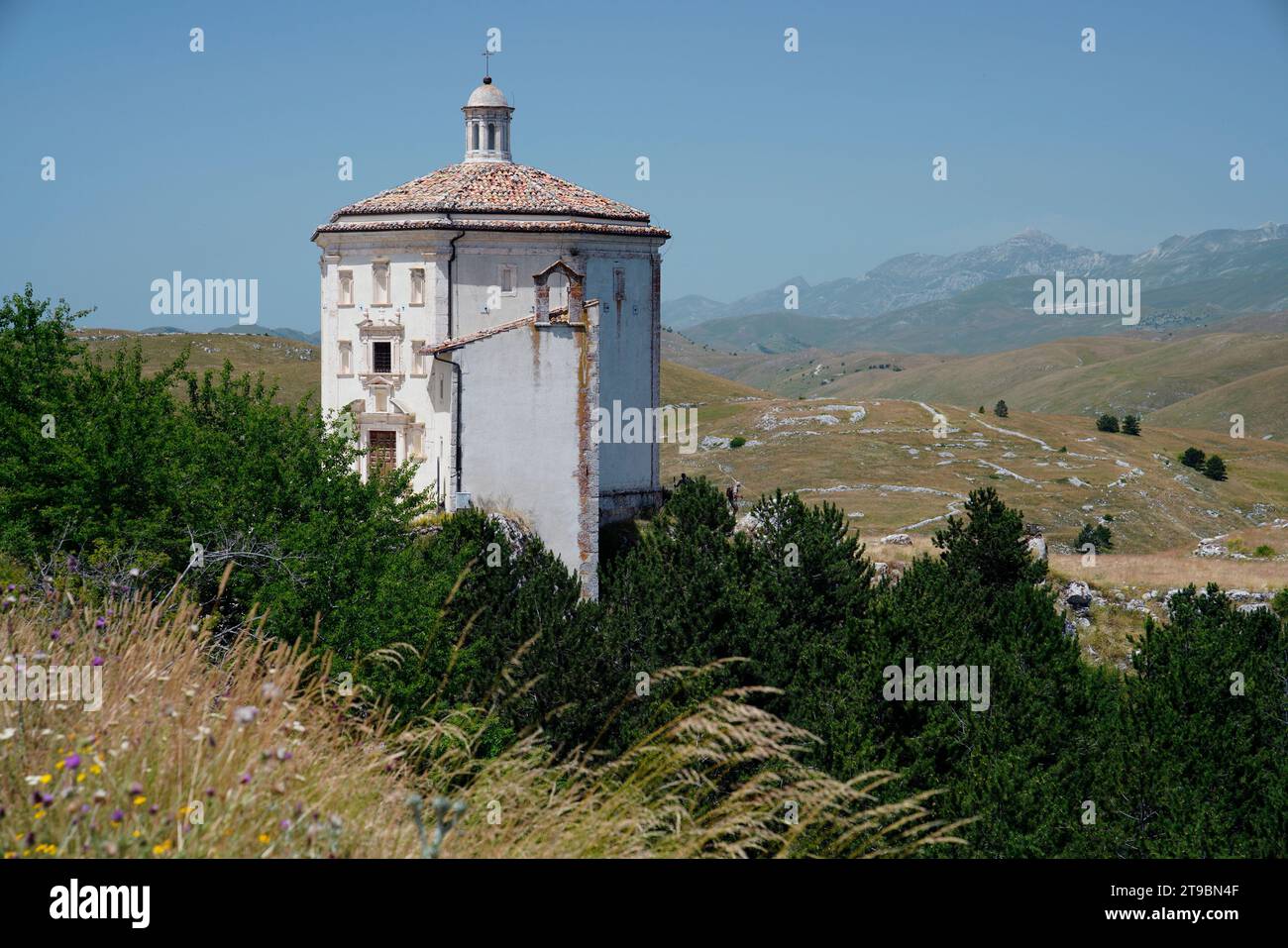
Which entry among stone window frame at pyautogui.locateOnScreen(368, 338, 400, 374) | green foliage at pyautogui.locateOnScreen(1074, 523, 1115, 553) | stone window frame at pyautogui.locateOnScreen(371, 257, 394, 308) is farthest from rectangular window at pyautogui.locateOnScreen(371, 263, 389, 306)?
green foliage at pyautogui.locateOnScreen(1074, 523, 1115, 553)

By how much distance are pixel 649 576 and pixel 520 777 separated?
28344 mm

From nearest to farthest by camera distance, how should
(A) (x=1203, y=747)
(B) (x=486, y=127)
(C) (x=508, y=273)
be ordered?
(A) (x=1203, y=747)
(C) (x=508, y=273)
(B) (x=486, y=127)

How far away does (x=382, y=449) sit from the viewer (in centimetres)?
4684

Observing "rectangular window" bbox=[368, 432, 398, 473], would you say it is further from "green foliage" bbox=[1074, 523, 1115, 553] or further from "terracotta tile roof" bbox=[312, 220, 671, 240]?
"green foliage" bbox=[1074, 523, 1115, 553]

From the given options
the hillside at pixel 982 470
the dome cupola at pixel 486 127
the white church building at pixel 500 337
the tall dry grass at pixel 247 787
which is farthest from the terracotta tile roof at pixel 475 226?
the hillside at pixel 982 470

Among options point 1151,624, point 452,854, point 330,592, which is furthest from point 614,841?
point 1151,624

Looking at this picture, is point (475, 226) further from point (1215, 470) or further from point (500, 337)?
point (1215, 470)

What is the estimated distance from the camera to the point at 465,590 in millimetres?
33312

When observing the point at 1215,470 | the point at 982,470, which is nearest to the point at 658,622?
the point at 982,470

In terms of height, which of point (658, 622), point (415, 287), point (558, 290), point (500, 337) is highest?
point (415, 287)

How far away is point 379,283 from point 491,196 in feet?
17.0

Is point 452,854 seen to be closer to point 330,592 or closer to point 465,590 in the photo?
point 330,592

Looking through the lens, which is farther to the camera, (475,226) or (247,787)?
(475,226)
